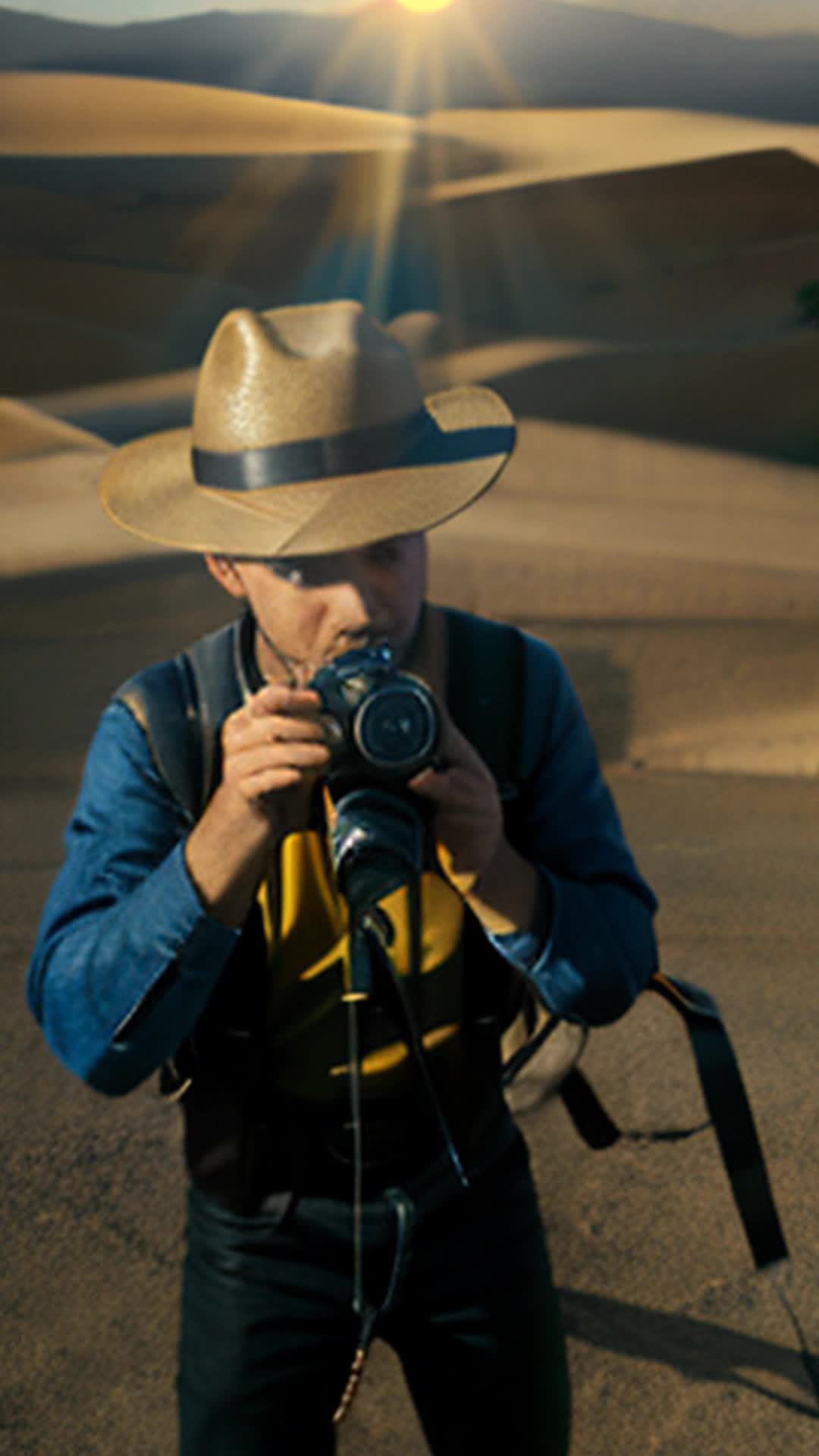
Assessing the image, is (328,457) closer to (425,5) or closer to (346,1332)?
(346,1332)

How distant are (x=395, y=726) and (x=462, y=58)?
73.9 meters

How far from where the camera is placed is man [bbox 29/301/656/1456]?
2.00 meters

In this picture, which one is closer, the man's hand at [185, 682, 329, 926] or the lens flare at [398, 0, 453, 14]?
the man's hand at [185, 682, 329, 926]

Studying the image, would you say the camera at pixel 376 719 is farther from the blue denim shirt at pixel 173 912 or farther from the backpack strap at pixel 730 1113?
the backpack strap at pixel 730 1113

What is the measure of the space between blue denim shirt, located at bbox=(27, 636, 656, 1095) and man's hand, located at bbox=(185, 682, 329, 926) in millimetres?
32

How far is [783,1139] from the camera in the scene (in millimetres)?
4133

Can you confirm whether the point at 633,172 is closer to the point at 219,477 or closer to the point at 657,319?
the point at 657,319

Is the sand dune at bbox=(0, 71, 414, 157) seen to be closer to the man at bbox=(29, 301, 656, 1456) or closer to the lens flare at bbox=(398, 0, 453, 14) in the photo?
the man at bbox=(29, 301, 656, 1456)

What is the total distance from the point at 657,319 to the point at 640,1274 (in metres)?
22.0

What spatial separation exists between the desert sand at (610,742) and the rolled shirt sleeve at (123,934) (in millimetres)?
1091

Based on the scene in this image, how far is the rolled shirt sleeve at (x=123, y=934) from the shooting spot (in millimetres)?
1927

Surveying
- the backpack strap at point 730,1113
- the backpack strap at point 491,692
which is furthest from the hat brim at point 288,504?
the backpack strap at point 730,1113

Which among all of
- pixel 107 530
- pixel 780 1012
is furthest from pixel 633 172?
pixel 780 1012

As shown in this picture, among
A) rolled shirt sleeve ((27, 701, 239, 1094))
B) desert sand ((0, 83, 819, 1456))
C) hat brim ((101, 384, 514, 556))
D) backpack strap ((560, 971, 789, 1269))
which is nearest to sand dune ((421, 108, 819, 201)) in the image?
desert sand ((0, 83, 819, 1456))
